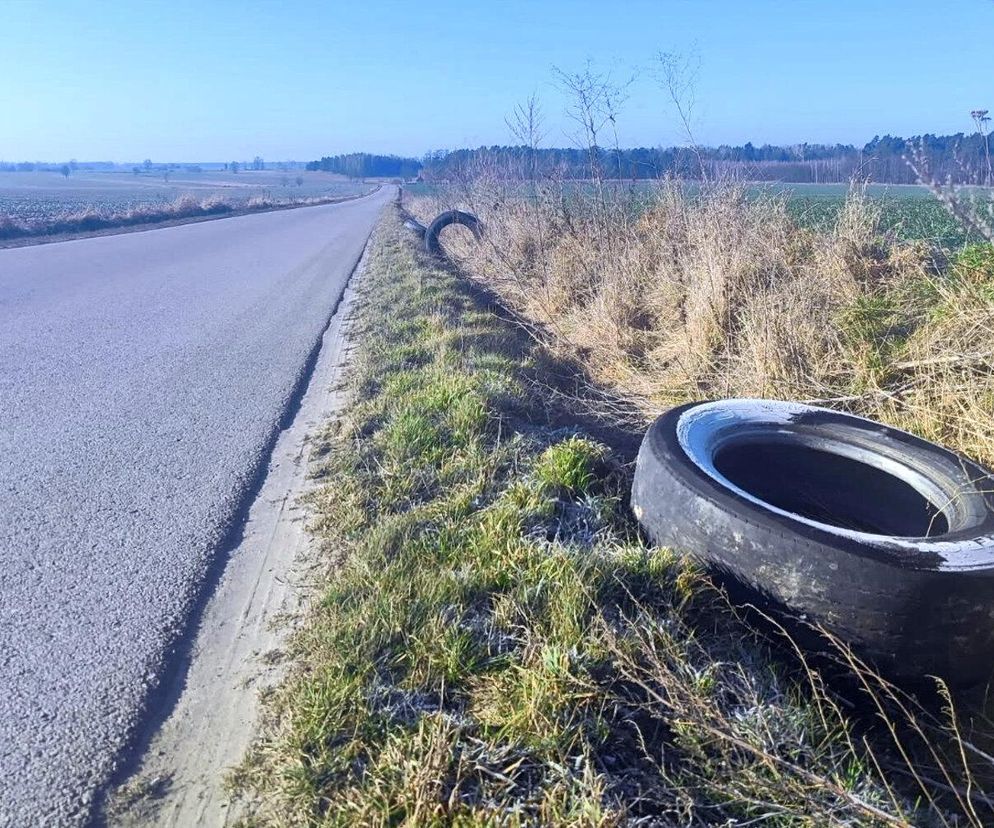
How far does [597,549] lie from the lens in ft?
10.9

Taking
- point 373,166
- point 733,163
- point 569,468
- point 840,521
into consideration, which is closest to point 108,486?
point 569,468

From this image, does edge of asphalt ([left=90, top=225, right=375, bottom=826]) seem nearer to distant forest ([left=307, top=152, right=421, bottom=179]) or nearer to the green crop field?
the green crop field

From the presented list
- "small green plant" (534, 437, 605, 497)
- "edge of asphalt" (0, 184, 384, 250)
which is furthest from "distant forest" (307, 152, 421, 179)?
"small green plant" (534, 437, 605, 497)

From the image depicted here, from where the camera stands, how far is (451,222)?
15.8 m

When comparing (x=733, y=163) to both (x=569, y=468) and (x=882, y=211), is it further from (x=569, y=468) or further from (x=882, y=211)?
(x=569, y=468)

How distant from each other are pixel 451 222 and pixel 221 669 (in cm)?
1372

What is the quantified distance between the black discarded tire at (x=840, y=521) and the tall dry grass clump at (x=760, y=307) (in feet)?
2.50

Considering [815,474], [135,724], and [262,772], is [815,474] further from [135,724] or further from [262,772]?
[135,724]

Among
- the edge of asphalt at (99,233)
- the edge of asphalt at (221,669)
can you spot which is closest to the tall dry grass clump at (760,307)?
the edge of asphalt at (221,669)

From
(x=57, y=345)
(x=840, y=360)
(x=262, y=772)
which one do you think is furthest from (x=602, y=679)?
(x=57, y=345)

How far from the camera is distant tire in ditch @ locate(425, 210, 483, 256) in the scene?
1502cm

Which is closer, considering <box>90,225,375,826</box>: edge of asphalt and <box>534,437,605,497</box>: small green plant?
<box>90,225,375,826</box>: edge of asphalt

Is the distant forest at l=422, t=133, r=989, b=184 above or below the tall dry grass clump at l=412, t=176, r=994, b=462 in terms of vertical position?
above

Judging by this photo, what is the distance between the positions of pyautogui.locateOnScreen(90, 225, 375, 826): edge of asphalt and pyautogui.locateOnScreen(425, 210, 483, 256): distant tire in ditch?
1083 centimetres
